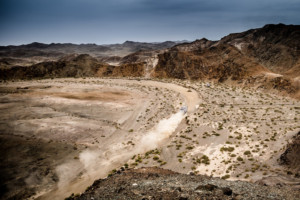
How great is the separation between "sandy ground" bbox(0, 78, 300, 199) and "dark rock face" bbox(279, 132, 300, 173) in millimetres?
638

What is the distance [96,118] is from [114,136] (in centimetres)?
597

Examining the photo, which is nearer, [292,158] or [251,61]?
[292,158]

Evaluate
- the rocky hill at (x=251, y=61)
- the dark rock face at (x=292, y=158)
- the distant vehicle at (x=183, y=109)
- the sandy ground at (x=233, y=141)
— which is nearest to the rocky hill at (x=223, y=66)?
the rocky hill at (x=251, y=61)

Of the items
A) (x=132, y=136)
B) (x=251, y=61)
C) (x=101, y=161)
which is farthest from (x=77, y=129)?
(x=251, y=61)

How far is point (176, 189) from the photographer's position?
A: 11430 millimetres

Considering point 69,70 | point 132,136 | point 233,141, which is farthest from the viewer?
point 69,70

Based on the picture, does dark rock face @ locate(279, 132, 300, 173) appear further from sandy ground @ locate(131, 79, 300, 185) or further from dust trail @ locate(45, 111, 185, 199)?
dust trail @ locate(45, 111, 185, 199)

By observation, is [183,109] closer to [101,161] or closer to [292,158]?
[101,161]

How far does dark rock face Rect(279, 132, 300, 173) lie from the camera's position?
15297 millimetres

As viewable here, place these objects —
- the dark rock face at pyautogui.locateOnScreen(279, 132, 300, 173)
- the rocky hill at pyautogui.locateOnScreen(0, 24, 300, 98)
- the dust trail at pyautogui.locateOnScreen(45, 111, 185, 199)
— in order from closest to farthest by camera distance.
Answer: the dark rock face at pyautogui.locateOnScreen(279, 132, 300, 173) < the dust trail at pyautogui.locateOnScreen(45, 111, 185, 199) < the rocky hill at pyautogui.locateOnScreen(0, 24, 300, 98)

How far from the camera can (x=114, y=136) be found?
2519 cm

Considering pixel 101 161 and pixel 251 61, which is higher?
pixel 251 61

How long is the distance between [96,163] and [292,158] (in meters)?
17.2

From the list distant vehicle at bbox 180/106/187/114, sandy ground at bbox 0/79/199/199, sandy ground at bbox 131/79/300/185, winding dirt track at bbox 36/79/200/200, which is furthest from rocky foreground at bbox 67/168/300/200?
distant vehicle at bbox 180/106/187/114
